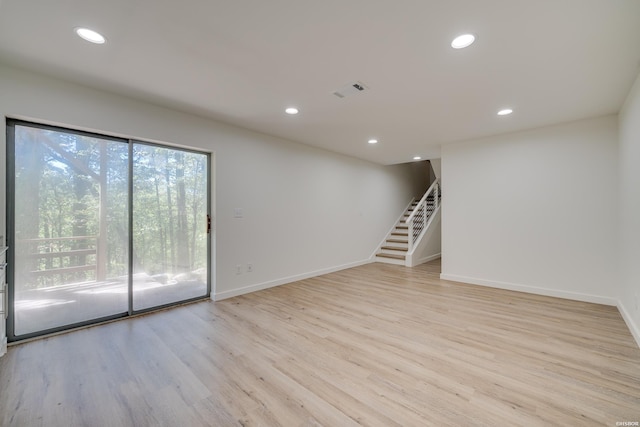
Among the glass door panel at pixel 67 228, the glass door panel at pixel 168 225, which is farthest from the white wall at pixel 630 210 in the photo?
the glass door panel at pixel 67 228

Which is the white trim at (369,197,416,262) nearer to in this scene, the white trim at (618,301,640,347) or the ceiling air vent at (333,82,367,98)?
the white trim at (618,301,640,347)

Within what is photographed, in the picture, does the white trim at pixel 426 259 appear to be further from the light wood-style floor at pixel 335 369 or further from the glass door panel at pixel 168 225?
the glass door panel at pixel 168 225

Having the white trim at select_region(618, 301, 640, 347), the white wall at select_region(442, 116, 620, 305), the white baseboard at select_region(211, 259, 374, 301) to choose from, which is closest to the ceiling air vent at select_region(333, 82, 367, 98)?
the white wall at select_region(442, 116, 620, 305)

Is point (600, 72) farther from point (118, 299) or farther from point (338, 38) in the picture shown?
point (118, 299)

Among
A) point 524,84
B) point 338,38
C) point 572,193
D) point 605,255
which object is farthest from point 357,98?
point 605,255

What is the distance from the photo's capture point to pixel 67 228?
2.67 meters

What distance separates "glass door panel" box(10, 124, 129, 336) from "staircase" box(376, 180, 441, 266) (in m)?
5.10

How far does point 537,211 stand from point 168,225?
16.7ft

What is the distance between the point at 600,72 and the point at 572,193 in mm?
1899

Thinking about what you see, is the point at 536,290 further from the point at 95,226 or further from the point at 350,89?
the point at 95,226

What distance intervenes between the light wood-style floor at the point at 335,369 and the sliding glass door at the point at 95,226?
0.31 meters

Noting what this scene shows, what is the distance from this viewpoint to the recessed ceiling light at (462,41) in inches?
73.3

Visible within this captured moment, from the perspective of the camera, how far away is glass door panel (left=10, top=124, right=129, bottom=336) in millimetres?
2482

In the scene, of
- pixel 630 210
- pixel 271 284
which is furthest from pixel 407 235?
pixel 630 210
